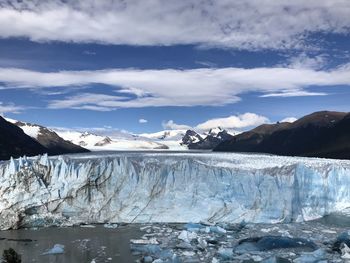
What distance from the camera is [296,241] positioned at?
17.8m

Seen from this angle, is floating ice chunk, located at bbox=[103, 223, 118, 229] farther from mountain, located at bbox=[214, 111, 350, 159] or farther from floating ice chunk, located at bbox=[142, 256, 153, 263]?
mountain, located at bbox=[214, 111, 350, 159]

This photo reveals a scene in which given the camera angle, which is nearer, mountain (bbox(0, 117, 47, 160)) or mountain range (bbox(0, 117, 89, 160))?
mountain (bbox(0, 117, 47, 160))

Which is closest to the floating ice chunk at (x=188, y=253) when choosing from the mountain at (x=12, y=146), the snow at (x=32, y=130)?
the mountain at (x=12, y=146)

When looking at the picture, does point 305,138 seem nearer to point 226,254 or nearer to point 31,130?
point 31,130

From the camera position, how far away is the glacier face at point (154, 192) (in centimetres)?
2238

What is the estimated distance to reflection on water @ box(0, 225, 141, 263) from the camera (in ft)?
54.4

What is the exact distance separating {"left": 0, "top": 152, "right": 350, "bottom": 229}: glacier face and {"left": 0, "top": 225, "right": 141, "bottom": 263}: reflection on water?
1146 mm

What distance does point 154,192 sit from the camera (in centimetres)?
2325

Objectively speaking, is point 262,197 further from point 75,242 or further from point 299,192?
point 75,242

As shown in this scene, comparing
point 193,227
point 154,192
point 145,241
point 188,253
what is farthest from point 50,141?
point 188,253

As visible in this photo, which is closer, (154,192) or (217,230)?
(217,230)

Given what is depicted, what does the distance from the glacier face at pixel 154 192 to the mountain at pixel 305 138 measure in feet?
181

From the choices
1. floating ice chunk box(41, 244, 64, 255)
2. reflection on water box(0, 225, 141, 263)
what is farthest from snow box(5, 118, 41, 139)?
floating ice chunk box(41, 244, 64, 255)

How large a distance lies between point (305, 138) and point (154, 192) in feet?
291
